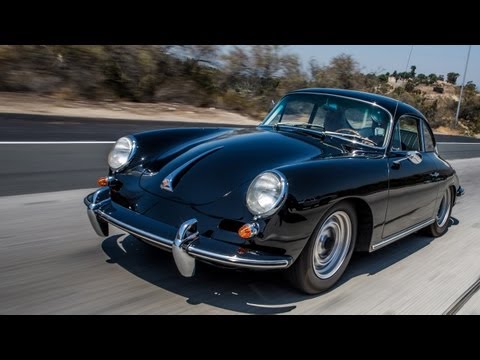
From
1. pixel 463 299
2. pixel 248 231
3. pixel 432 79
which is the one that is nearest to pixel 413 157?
pixel 463 299

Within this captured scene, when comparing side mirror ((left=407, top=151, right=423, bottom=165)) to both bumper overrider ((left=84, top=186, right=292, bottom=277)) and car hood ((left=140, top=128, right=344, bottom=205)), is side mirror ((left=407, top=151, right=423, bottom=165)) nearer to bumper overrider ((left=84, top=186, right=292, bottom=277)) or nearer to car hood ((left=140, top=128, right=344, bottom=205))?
car hood ((left=140, top=128, right=344, bottom=205))

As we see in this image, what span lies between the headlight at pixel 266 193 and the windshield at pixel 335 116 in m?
1.45

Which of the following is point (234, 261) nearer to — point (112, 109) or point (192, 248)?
point (192, 248)

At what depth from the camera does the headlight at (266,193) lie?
2.91 meters

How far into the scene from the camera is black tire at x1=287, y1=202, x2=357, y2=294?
10.2 ft

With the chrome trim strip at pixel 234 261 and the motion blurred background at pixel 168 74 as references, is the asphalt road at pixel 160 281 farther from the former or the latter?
the motion blurred background at pixel 168 74

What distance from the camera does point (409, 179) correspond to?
4.11m

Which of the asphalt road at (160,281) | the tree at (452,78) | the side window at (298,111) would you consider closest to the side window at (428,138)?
the asphalt road at (160,281)

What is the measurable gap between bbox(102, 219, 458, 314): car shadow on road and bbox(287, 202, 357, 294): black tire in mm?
82

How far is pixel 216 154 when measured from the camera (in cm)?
360

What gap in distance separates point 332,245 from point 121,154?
5.99ft
